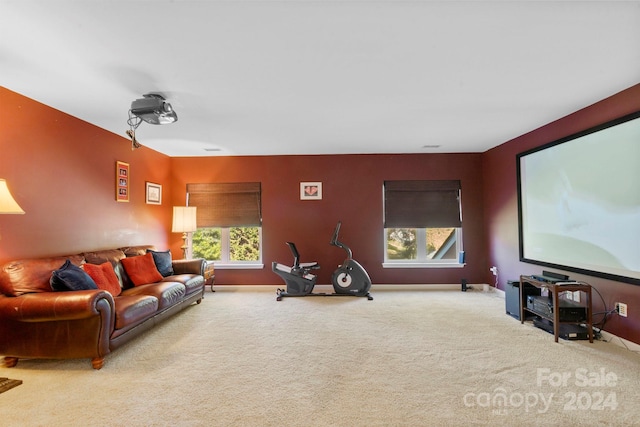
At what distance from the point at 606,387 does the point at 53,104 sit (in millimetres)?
5527

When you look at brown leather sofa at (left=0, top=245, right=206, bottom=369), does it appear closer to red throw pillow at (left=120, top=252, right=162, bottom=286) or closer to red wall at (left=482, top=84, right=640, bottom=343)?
red throw pillow at (left=120, top=252, right=162, bottom=286)

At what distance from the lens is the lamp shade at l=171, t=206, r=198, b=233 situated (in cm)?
490

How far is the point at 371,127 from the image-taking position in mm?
3832

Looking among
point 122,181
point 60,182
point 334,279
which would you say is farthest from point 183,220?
point 334,279

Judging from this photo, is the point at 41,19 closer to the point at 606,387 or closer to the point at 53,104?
the point at 53,104

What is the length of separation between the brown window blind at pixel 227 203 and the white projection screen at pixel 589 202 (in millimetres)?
4284

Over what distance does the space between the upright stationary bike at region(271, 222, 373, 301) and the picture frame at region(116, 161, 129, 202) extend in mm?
2393

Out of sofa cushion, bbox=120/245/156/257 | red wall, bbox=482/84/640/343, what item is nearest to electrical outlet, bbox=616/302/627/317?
red wall, bbox=482/84/640/343

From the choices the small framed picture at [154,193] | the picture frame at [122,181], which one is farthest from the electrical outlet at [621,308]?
the small framed picture at [154,193]

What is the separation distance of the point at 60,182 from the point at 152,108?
157cm

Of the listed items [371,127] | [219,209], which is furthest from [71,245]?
[371,127]

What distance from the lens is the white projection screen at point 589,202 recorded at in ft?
8.66

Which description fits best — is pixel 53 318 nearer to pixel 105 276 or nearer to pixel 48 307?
pixel 48 307

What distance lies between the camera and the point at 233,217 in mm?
5336
